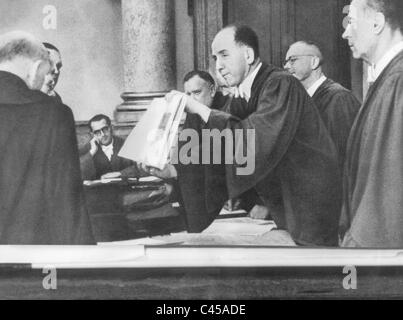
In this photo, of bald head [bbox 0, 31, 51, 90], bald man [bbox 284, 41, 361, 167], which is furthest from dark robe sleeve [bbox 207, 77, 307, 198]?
bald head [bbox 0, 31, 51, 90]

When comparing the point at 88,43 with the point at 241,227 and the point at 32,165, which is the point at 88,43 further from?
the point at 241,227

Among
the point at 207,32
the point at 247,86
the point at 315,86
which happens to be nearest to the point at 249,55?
the point at 247,86

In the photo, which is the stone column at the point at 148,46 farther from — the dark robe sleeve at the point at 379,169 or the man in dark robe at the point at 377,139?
the dark robe sleeve at the point at 379,169

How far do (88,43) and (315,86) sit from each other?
5.31 feet

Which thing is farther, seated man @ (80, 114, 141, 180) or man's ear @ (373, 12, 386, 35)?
seated man @ (80, 114, 141, 180)

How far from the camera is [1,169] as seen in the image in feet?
19.9

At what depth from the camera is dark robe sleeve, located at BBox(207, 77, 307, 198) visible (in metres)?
6.04

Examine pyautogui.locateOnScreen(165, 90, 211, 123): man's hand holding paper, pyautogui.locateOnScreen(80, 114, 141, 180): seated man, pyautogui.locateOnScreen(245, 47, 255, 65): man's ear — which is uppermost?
pyautogui.locateOnScreen(245, 47, 255, 65): man's ear

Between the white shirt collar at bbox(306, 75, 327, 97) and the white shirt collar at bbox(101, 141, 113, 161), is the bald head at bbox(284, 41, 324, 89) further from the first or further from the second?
the white shirt collar at bbox(101, 141, 113, 161)

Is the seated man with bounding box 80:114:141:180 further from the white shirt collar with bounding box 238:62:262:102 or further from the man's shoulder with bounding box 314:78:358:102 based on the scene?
the man's shoulder with bounding box 314:78:358:102

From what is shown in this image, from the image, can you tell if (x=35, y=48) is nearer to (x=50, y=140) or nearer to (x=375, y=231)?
(x=50, y=140)

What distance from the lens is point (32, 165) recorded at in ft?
19.9

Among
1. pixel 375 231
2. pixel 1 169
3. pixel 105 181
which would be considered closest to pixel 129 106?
pixel 105 181

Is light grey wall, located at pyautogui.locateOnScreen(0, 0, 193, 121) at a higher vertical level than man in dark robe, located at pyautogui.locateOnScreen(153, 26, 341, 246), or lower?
higher
